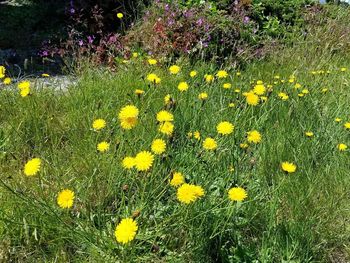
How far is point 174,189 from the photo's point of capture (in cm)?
199

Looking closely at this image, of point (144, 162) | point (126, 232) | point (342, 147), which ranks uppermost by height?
point (144, 162)

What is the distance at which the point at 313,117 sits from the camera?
9.78ft

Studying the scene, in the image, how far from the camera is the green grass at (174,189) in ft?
6.02

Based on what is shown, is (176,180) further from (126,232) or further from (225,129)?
(225,129)

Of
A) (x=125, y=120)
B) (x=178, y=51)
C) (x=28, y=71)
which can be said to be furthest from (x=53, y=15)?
(x=125, y=120)

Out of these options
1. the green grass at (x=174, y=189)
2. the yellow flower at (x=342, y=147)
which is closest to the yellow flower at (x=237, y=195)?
the green grass at (x=174, y=189)

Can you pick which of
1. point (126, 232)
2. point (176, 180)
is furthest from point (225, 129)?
point (126, 232)

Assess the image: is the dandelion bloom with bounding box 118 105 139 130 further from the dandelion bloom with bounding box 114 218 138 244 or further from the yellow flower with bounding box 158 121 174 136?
the dandelion bloom with bounding box 114 218 138 244

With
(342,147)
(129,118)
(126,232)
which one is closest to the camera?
(126,232)

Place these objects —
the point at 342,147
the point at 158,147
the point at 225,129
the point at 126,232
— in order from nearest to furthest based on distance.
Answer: the point at 126,232 < the point at 158,147 < the point at 225,129 < the point at 342,147

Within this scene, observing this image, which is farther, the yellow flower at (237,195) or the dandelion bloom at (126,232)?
the yellow flower at (237,195)

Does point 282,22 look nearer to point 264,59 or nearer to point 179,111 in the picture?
point 264,59

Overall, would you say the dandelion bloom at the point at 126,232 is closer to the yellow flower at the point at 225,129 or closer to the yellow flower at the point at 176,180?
the yellow flower at the point at 176,180

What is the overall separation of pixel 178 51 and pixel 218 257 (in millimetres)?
2951
